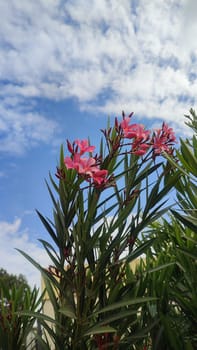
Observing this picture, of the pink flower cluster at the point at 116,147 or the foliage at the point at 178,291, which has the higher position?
the pink flower cluster at the point at 116,147

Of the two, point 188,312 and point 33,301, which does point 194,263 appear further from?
point 33,301

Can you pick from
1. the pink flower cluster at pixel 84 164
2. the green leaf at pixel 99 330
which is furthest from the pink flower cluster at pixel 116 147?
the green leaf at pixel 99 330

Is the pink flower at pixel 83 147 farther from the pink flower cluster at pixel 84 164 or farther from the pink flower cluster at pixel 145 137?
the pink flower cluster at pixel 145 137

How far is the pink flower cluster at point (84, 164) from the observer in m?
1.10

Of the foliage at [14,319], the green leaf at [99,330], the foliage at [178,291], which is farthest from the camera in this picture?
the foliage at [14,319]

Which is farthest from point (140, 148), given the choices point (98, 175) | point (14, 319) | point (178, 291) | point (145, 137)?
point (14, 319)

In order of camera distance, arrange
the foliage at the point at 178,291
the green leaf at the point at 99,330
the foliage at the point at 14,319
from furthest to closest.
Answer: the foliage at the point at 14,319, the foliage at the point at 178,291, the green leaf at the point at 99,330

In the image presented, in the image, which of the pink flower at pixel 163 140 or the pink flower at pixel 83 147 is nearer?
the pink flower at pixel 83 147

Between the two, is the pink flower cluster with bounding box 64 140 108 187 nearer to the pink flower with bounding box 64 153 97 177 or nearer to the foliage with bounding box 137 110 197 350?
the pink flower with bounding box 64 153 97 177

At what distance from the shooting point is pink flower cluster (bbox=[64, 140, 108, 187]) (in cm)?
110

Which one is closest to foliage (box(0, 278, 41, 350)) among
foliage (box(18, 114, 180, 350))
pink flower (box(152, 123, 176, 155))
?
foliage (box(18, 114, 180, 350))

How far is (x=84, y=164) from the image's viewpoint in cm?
112

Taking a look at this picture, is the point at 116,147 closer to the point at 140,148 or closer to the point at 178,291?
the point at 140,148

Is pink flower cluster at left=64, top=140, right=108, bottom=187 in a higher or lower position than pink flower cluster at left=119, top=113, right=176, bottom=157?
lower
